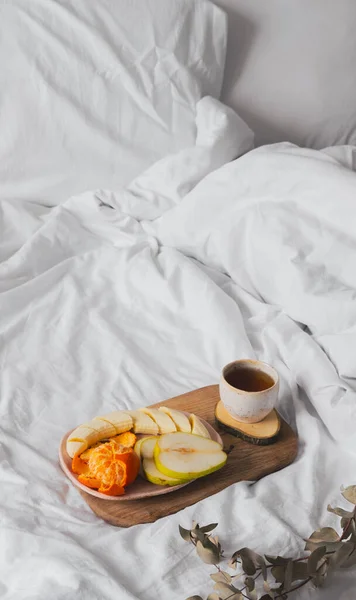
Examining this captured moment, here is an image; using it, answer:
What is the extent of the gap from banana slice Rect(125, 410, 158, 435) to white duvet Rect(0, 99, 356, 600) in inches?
3.4

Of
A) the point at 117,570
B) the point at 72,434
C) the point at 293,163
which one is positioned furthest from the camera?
the point at 293,163

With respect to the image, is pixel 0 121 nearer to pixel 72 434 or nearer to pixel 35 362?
pixel 35 362

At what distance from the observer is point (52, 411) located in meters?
0.93

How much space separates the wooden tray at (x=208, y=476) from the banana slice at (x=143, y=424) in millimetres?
64

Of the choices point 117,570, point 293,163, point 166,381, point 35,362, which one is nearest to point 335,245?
point 293,163

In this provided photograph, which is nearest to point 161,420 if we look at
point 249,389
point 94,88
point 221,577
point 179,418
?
point 179,418

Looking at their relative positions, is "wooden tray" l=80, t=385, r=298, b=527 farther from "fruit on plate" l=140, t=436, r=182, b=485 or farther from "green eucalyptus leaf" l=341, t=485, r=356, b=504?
"green eucalyptus leaf" l=341, t=485, r=356, b=504

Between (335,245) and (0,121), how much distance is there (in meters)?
0.67

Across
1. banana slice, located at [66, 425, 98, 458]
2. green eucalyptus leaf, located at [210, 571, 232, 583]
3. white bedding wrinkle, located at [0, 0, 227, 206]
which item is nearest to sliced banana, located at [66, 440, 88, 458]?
banana slice, located at [66, 425, 98, 458]

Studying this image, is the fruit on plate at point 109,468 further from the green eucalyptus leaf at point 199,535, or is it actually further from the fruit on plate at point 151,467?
the green eucalyptus leaf at point 199,535

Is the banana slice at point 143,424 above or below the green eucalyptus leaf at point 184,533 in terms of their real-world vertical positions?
below

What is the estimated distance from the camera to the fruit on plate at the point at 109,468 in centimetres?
78

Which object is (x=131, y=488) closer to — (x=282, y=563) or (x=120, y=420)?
(x=120, y=420)

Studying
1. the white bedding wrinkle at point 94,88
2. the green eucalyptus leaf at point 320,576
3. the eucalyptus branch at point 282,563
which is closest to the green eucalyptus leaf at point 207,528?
the eucalyptus branch at point 282,563
